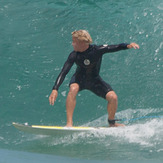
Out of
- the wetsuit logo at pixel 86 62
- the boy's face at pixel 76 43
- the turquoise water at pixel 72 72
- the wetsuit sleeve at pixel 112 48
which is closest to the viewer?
the turquoise water at pixel 72 72

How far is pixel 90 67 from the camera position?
5566mm

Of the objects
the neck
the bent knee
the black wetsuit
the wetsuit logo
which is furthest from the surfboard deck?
the neck

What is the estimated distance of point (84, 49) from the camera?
542cm

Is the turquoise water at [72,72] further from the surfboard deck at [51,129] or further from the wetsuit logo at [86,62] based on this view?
the wetsuit logo at [86,62]

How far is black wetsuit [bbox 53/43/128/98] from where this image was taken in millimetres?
5426

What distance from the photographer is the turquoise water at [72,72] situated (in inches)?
197

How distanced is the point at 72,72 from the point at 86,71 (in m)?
2.78

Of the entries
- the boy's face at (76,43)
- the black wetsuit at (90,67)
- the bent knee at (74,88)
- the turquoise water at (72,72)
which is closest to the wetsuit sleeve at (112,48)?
the black wetsuit at (90,67)

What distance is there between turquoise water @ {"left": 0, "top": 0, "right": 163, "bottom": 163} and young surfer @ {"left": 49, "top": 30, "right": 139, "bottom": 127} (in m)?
0.44

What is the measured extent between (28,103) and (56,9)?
4.37 m

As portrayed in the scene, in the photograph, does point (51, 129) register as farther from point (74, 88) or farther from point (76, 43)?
point (76, 43)

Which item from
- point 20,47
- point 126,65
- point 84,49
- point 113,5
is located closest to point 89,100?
point 126,65

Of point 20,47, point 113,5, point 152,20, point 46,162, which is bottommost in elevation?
point 46,162

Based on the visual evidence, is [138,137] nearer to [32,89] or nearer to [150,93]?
[150,93]
